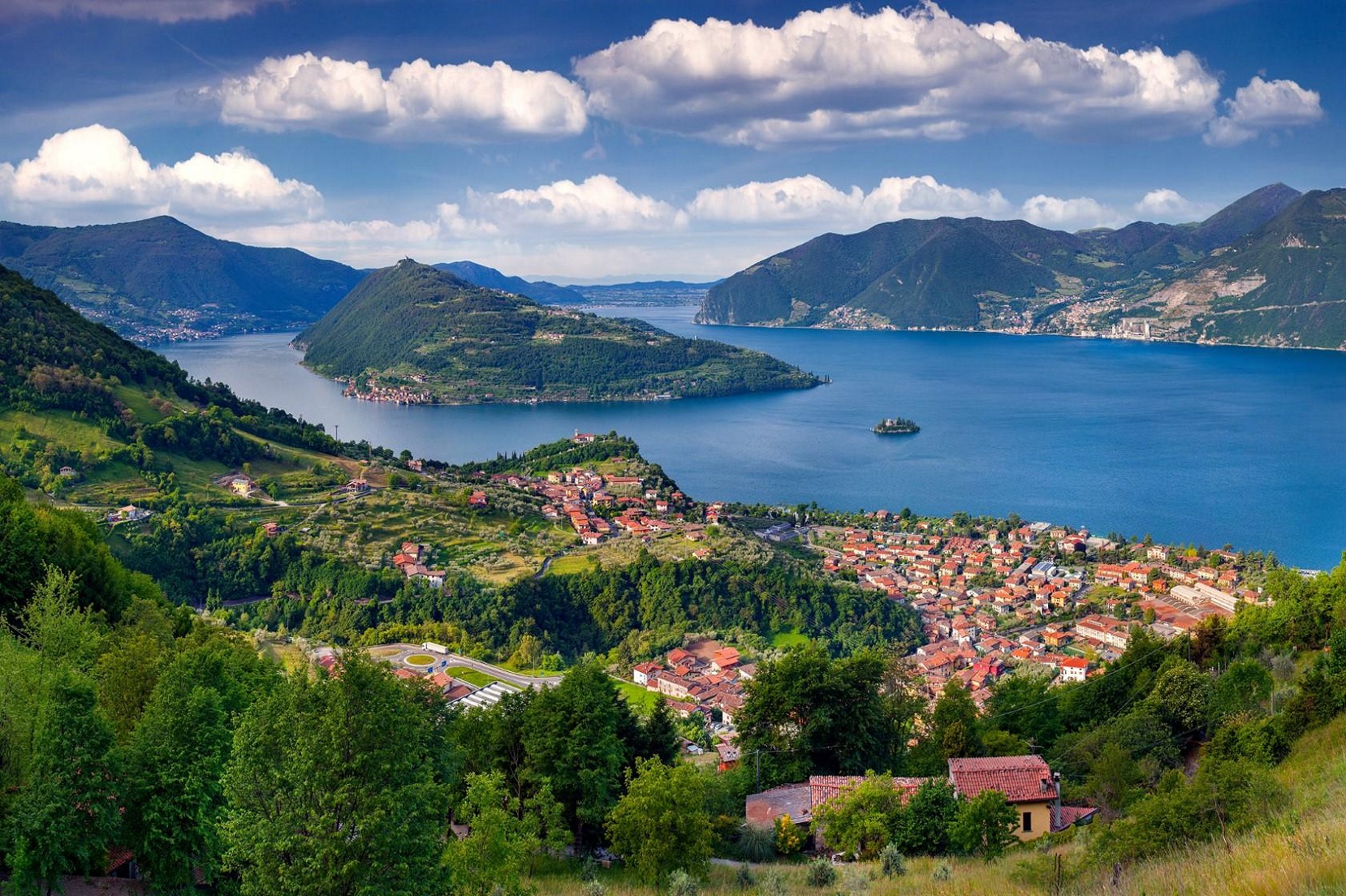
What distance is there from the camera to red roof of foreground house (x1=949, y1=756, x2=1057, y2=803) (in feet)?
35.4

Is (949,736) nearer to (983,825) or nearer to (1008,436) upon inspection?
(983,825)

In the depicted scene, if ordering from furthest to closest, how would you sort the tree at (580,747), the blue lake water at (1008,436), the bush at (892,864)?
the blue lake water at (1008,436) < the tree at (580,747) < the bush at (892,864)

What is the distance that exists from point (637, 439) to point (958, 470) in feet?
80.0

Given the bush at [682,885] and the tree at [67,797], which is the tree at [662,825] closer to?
the bush at [682,885]

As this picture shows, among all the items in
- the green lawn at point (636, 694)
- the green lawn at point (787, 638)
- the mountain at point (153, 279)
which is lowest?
the green lawn at point (787, 638)

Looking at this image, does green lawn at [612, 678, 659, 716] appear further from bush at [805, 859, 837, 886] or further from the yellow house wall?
bush at [805, 859, 837, 886]

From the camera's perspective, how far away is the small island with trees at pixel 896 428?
7238 centimetres

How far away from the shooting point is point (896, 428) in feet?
239

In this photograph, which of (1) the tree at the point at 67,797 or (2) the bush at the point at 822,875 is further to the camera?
(2) the bush at the point at 822,875

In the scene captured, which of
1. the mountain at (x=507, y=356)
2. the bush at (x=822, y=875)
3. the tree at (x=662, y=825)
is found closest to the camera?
the bush at (x=822, y=875)

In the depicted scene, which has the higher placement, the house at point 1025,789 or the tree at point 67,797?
the tree at point 67,797

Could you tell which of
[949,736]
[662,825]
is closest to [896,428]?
[949,736]

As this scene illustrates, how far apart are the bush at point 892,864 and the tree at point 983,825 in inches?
46.6

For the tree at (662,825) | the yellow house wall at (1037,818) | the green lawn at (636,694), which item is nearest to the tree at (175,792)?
the tree at (662,825)
